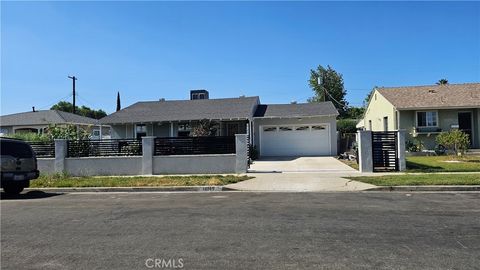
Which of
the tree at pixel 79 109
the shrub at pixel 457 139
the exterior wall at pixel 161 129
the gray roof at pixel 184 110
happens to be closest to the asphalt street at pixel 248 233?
the shrub at pixel 457 139

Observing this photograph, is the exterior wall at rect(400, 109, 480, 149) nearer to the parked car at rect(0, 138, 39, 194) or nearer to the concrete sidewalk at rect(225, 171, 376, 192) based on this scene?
the concrete sidewalk at rect(225, 171, 376, 192)

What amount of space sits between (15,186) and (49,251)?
891cm

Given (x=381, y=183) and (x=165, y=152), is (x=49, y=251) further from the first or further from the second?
(x=165, y=152)

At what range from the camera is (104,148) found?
66.4 feet

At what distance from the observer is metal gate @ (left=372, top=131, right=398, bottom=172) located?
18000mm

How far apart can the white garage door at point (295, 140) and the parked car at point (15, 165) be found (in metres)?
18.4

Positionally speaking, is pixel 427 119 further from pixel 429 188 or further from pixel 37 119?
pixel 37 119

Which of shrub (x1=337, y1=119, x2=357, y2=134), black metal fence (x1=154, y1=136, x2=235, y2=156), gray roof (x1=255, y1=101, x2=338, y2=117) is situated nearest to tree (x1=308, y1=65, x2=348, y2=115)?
shrub (x1=337, y1=119, x2=357, y2=134)

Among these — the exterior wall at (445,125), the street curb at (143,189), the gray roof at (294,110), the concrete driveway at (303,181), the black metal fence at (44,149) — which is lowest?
the street curb at (143,189)

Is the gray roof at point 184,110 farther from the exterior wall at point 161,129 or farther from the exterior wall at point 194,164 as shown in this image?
the exterior wall at point 194,164

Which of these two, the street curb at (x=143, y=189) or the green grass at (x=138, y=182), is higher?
the green grass at (x=138, y=182)

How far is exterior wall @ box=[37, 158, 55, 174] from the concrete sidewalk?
963cm

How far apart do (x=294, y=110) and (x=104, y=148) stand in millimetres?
15284

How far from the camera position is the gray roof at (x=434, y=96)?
88.5 ft
